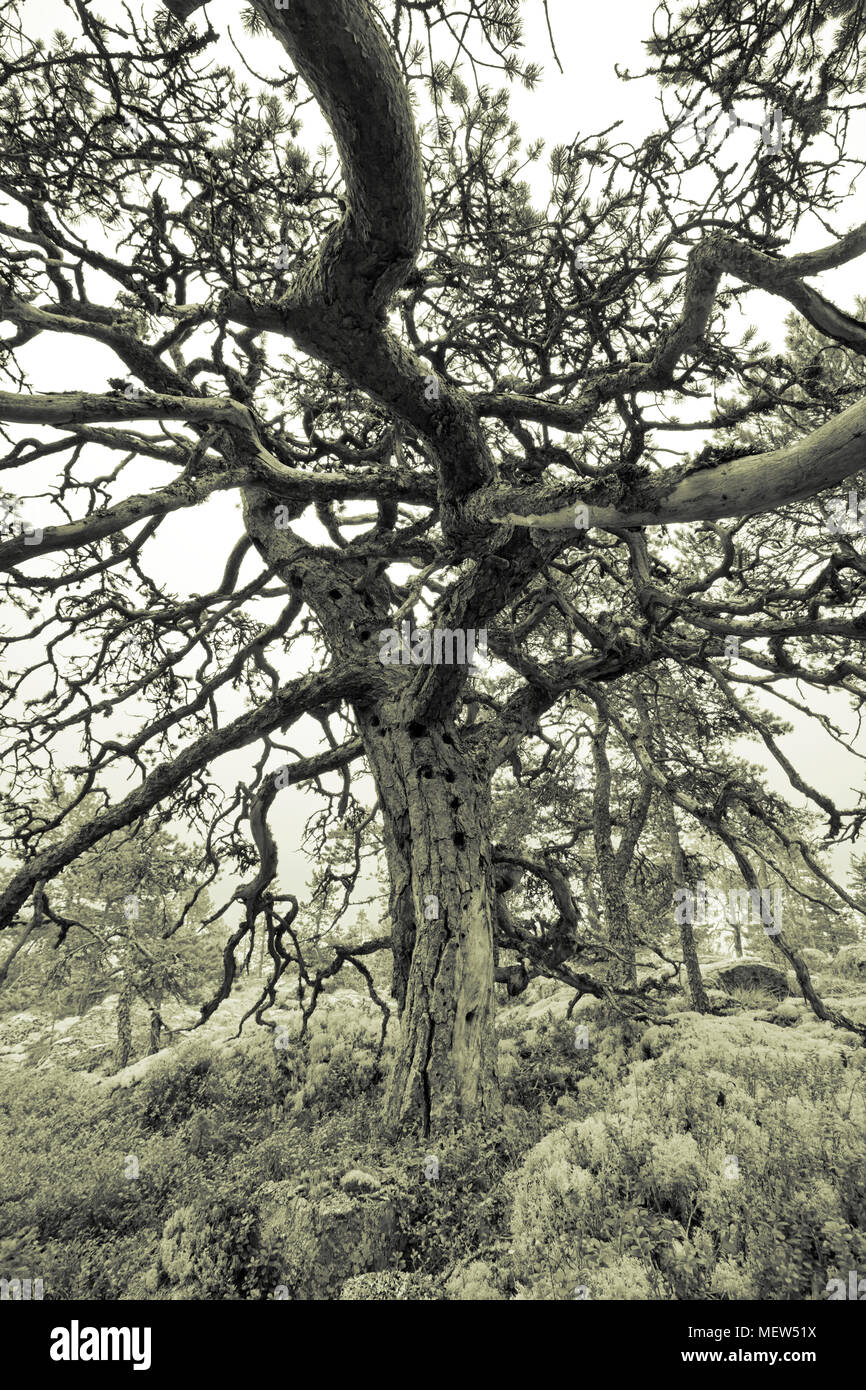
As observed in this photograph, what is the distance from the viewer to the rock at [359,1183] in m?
4.00

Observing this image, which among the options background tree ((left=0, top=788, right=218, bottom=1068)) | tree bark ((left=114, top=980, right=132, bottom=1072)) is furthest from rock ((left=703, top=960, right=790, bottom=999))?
tree bark ((left=114, top=980, right=132, bottom=1072))

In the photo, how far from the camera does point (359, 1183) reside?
4.05m

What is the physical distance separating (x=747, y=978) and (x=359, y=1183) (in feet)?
66.3

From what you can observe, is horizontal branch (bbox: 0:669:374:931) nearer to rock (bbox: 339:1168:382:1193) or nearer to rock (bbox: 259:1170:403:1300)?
rock (bbox: 259:1170:403:1300)

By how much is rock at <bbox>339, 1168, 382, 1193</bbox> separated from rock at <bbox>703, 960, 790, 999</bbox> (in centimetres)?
1797

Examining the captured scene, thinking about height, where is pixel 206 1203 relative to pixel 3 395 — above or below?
below

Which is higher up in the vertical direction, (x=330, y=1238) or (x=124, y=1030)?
(x=330, y=1238)

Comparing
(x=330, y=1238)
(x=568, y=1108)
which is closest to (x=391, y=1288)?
(x=330, y=1238)

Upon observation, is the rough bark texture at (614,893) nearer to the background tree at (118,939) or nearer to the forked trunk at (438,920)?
the forked trunk at (438,920)

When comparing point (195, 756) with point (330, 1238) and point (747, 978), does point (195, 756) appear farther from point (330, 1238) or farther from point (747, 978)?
point (747, 978)

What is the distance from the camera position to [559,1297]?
9.67ft

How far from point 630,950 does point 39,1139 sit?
8169 mm
